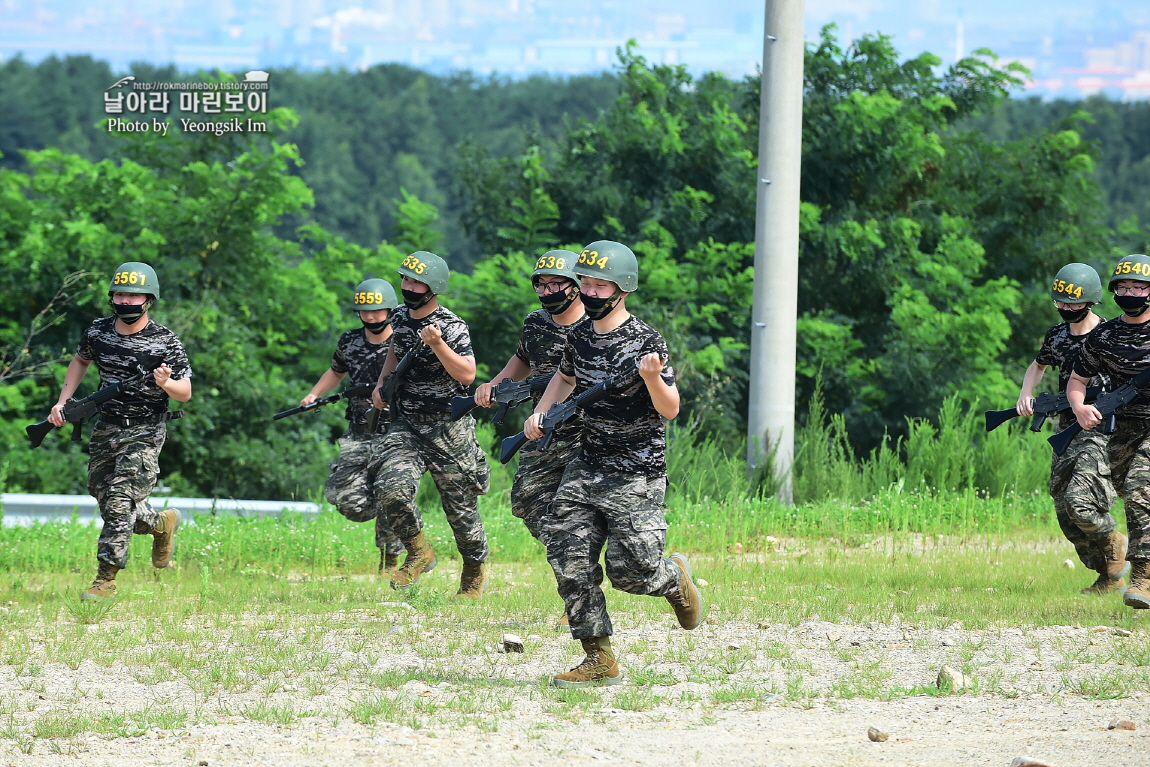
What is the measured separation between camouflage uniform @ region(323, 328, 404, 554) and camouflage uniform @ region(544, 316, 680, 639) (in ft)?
8.71

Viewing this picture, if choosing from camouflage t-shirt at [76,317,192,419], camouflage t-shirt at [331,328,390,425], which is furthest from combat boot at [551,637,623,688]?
camouflage t-shirt at [76,317,192,419]

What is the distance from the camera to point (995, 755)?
4.84 metres

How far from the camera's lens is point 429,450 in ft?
26.7

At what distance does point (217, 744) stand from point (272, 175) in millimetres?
13852

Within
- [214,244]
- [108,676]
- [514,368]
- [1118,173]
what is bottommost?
[108,676]

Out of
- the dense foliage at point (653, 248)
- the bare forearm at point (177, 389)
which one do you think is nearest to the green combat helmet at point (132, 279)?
the bare forearm at point (177, 389)

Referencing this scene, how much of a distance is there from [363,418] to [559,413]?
319 centimetres

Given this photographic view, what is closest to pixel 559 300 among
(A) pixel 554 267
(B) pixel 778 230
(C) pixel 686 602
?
(A) pixel 554 267

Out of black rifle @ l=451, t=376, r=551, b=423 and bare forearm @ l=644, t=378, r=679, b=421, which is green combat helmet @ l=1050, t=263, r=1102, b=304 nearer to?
black rifle @ l=451, t=376, r=551, b=423

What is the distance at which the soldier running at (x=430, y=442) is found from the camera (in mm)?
7984

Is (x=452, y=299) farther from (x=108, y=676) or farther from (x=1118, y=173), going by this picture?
(x=1118, y=173)

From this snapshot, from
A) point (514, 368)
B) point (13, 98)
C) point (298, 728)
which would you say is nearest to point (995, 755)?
point (298, 728)

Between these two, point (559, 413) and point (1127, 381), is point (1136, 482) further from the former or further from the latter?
point (559, 413)

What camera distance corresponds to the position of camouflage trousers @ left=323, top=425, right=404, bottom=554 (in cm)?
860
